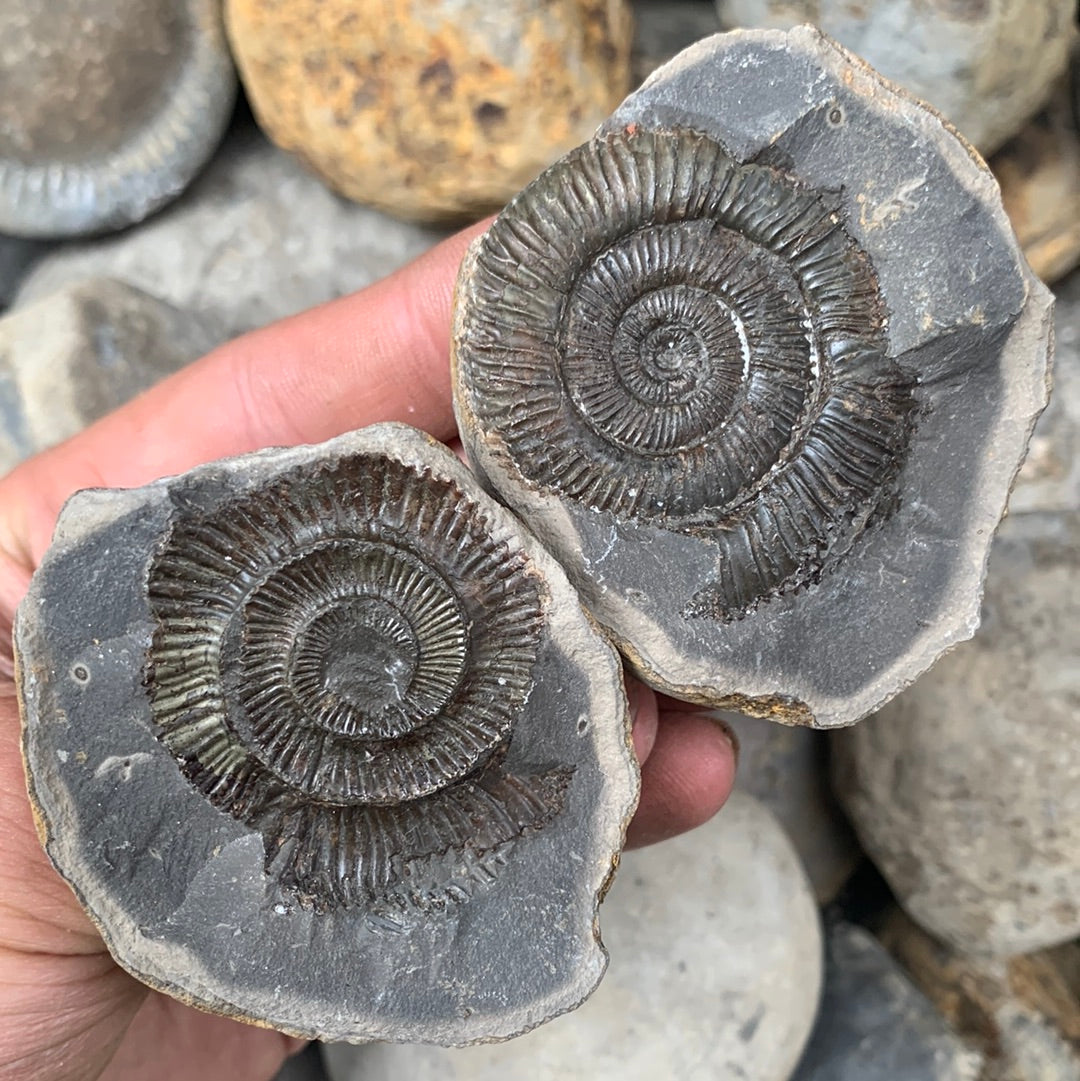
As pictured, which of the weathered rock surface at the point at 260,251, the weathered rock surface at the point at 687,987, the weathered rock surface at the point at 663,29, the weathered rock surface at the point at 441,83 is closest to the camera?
the weathered rock surface at the point at 687,987

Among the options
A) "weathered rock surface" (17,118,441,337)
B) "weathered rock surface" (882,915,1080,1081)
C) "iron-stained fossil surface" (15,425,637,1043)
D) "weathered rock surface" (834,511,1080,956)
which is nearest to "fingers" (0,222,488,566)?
"iron-stained fossil surface" (15,425,637,1043)

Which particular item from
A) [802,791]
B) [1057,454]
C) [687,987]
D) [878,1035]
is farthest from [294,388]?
[878,1035]

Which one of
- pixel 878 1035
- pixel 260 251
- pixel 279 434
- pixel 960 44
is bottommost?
pixel 878 1035

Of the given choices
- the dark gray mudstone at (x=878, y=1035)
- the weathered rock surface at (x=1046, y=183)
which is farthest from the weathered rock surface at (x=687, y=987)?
→ the weathered rock surface at (x=1046, y=183)

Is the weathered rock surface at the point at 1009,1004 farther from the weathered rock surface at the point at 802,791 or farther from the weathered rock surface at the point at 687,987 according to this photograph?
the weathered rock surface at the point at 687,987

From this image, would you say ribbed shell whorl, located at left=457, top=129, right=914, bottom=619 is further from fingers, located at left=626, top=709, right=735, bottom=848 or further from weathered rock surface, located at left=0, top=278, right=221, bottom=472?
weathered rock surface, located at left=0, top=278, right=221, bottom=472

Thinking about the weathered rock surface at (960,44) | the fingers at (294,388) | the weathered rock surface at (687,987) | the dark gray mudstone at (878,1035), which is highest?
the weathered rock surface at (960,44)

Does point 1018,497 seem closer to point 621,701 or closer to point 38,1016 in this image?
point 621,701

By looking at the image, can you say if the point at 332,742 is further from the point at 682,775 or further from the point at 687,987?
the point at 687,987
